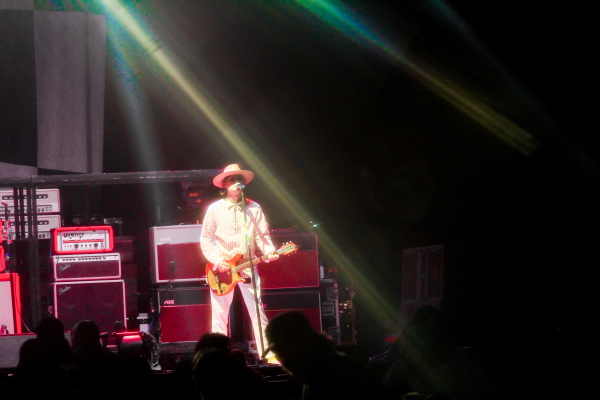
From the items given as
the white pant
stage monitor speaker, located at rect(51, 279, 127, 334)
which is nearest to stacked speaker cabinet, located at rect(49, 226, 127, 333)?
stage monitor speaker, located at rect(51, 279, 127, 334)

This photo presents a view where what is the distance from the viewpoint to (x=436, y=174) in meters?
6.09

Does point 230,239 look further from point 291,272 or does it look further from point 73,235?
point 73,235

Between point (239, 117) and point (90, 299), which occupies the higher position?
point (239, 117)

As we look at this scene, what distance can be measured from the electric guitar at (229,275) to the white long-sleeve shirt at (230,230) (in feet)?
0.32

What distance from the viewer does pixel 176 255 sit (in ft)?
18.4

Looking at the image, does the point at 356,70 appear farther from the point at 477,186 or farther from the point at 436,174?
the point at 477,186


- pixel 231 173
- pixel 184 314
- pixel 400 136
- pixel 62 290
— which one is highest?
pixel 400 136

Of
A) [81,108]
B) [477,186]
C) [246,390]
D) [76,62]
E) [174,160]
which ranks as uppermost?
[76,62]

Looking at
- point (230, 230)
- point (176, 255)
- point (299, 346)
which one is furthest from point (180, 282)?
point (299, 346)

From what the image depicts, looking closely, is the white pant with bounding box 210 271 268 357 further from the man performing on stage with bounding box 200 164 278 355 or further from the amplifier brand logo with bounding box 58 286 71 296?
the amplifier brand logo with bounding box 58 286 71 296

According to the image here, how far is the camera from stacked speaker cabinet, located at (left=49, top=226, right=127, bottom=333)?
18.1 feet

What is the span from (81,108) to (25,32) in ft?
4.11

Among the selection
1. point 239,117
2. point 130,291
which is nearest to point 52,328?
point 130,291

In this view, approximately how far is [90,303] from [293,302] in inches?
79.8
